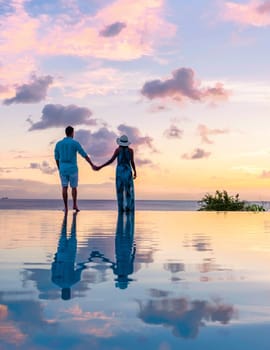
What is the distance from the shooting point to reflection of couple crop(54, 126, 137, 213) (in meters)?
14.9

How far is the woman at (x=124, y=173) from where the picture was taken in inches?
603

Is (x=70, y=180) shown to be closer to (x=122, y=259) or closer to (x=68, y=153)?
(x=68, y=153)

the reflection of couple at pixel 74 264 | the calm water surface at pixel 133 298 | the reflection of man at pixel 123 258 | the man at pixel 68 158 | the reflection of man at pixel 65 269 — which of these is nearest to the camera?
the calm water surface at pixel 133 298

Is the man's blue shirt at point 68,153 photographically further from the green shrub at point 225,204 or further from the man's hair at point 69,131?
the green shrub at point 225,204

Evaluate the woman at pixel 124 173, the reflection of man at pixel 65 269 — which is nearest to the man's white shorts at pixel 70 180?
the woman at pixel 124 173

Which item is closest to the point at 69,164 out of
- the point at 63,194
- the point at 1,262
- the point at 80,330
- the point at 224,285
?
the point at 63,194

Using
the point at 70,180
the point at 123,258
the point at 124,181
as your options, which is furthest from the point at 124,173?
the point at 123,258

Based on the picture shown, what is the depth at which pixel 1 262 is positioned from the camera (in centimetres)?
500

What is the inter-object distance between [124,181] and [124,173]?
0.22 m

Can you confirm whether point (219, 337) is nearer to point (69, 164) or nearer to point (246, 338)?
point (246, 338)

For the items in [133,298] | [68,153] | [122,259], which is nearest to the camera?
[133,298]

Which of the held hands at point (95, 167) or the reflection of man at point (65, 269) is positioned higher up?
the held hands at point (95, 167)

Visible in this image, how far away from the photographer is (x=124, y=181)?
15633mm

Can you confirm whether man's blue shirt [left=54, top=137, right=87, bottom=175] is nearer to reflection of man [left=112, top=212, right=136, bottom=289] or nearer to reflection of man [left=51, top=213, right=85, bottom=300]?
reflection of man [left=112, top=212, right=136, bottom=289]
